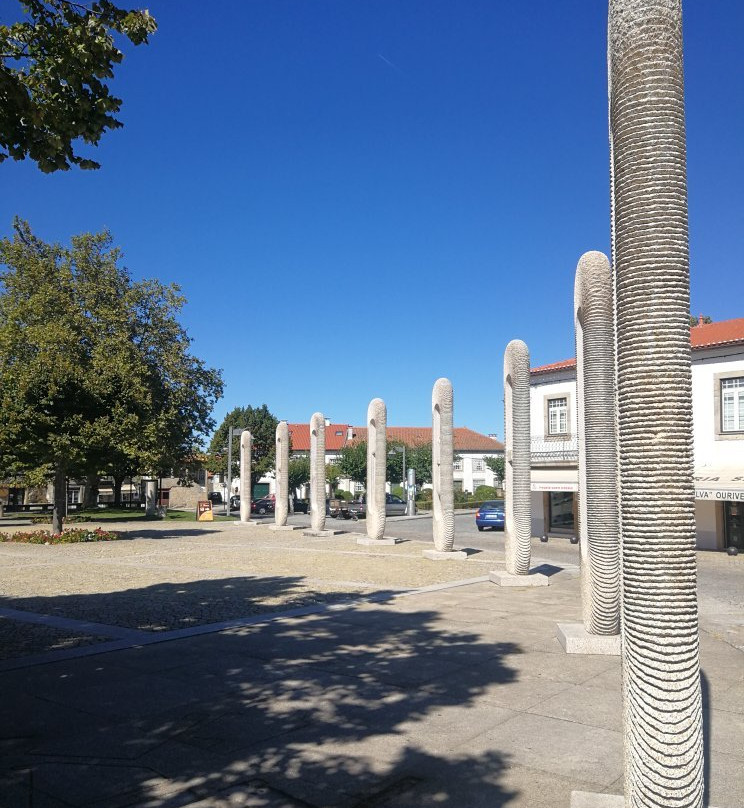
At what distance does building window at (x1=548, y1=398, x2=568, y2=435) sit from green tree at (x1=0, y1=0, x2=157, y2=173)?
77.1ft

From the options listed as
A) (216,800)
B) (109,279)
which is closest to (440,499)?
(216,800)

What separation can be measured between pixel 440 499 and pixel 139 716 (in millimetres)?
14453

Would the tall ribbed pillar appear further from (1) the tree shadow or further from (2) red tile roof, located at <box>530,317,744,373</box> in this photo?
(1) the tree shadow

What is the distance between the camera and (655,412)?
3551 millimetres

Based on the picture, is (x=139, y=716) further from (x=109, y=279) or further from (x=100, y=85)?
(x=109, y=279)

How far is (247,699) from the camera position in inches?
261

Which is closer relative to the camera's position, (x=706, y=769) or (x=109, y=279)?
(x=706, y=769)

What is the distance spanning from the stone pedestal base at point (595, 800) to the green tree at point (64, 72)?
716 centimetres

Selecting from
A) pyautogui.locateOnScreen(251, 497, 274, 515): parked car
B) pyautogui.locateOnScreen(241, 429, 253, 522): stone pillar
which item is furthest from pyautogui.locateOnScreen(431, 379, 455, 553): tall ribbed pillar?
pyautogui.locateOnScreen(251, 497, 274, 515): parked car

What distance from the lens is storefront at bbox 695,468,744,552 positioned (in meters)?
21.2

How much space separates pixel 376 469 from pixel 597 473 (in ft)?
53.9

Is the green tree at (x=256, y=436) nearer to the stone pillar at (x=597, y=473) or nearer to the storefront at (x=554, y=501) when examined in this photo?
the storefront at (x=554, y=501)

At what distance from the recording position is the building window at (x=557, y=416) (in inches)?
1115

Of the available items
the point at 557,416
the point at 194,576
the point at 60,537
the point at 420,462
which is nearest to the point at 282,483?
the point at 60,537
